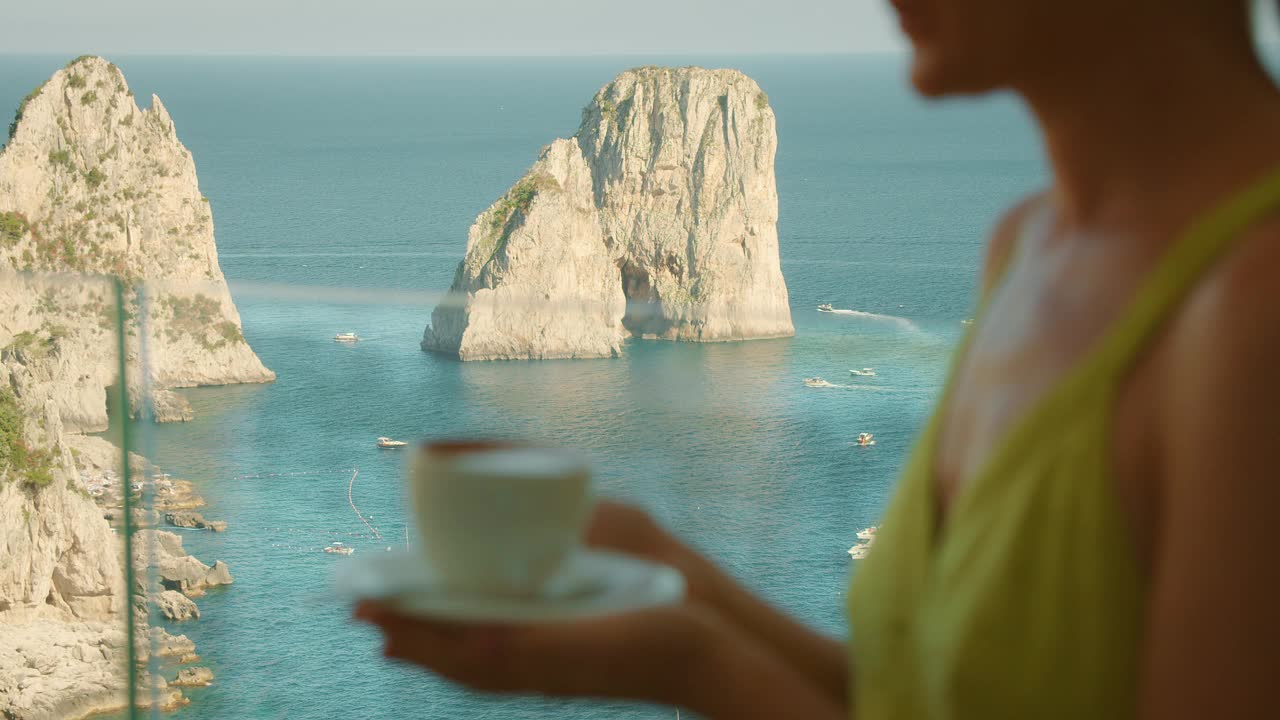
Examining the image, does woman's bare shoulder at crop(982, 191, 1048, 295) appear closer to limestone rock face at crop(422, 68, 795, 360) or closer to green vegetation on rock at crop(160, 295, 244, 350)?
green vegetation on rock at crop(160, 295, 244, 350)

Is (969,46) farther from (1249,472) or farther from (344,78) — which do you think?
(344,78)

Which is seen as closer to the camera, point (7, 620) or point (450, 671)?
point (450, 671)

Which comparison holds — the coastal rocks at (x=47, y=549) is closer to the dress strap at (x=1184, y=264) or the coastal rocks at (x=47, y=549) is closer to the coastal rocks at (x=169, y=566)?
the coastal rocks at (x=169, y=566)

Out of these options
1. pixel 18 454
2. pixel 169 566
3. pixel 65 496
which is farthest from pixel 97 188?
pixel 169 566

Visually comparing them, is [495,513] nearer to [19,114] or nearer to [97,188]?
[97,188]

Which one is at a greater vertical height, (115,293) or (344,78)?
(344,78)

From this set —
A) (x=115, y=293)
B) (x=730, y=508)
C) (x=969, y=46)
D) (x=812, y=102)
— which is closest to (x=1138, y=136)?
(x=969, y=46)

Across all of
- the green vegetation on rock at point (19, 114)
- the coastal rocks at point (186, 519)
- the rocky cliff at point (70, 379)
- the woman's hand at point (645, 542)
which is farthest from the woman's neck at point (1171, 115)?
the green vegetation on rock at point (19, 114)
